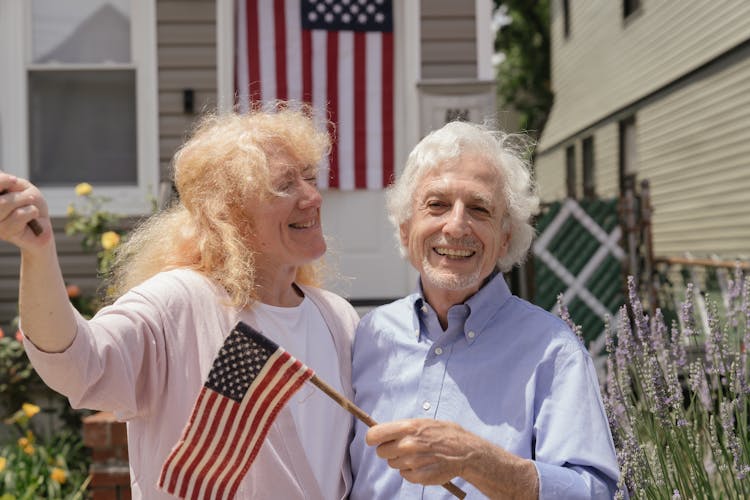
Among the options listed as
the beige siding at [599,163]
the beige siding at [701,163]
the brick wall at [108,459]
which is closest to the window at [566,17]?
the beige siding at [599,163]

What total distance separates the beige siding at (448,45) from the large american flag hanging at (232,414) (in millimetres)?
5020

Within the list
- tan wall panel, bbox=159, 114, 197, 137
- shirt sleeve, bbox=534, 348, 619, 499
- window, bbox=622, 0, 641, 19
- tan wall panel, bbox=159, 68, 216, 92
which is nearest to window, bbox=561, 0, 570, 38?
window, bbox=622, 0, 641, 19

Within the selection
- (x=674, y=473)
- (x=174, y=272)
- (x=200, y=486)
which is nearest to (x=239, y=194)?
(x=174, y=272)

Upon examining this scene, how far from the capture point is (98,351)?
6.53 ft

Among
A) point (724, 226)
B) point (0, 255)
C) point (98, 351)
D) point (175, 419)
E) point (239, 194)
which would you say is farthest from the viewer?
point (724, 226)

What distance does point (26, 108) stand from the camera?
22.0 ft

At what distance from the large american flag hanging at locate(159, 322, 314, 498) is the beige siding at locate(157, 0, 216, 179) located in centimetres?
479

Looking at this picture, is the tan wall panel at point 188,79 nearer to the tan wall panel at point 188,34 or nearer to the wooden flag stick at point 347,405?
the tan wall panel at point 188,34

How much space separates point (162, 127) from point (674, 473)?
5022mm

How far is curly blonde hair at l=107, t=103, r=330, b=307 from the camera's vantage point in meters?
2.39

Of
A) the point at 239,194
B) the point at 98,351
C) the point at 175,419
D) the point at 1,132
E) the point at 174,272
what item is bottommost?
the point at 175,419

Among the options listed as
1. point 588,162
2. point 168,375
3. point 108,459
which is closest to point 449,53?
point 108,459

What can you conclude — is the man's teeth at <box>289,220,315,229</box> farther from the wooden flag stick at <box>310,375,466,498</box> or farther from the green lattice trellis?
the green lattice trellis

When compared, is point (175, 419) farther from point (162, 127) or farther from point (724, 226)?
point (724, 226)
